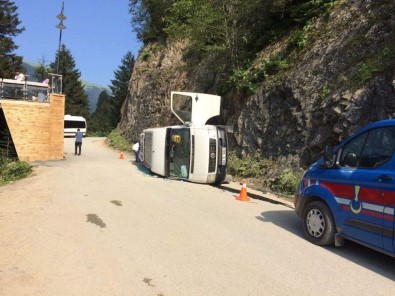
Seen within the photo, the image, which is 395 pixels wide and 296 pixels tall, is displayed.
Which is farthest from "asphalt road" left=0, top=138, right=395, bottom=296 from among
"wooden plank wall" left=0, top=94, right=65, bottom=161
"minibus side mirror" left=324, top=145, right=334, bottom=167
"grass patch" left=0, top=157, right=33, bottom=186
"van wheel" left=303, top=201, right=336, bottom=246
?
"wooden plank wall" left=0, top=94, right=65, bottom=161

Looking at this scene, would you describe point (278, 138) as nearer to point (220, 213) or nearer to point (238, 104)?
point (238, 104)

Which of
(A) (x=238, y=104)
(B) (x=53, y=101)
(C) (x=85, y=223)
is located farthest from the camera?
(B) (x=53, y=101)

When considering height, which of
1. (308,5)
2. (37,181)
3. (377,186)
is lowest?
(37,181)

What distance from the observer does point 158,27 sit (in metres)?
40.4

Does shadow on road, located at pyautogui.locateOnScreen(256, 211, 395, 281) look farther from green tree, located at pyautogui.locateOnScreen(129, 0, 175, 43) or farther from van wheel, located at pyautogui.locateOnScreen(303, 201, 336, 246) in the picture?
green tree, located at pyautogui.locateOnScreen(129, 0, 175, 43)

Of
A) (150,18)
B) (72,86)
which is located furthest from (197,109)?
(72,86)

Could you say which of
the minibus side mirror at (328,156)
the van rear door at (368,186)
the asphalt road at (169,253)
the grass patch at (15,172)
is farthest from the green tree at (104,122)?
the van rear door at (368,186)

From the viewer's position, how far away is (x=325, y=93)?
Result: 47.1ft

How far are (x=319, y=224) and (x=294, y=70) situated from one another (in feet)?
35.0

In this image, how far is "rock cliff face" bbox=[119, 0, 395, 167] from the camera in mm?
12508

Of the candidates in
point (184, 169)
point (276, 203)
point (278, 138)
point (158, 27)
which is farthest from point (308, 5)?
point (158, 27)

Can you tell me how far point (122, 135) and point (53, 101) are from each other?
1638 centimetres

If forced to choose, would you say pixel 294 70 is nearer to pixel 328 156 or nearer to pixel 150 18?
pixel 328 156

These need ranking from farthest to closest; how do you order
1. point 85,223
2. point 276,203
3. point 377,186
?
1. point 276,203
2. point 85,223
3. point 377,186
